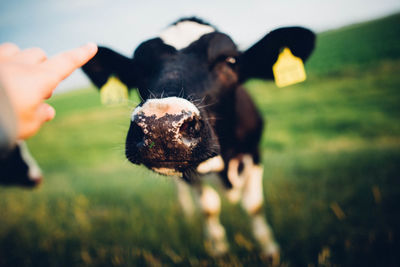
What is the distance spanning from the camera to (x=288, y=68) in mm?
2314

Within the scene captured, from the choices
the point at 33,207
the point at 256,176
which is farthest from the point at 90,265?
the point at 33,207

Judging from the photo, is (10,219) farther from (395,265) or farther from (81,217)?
(395,265)

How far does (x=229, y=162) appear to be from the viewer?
2703 mm

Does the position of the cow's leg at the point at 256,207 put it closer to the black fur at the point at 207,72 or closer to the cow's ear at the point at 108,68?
the black fur at the point at 207,72

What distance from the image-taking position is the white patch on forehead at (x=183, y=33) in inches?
89.9

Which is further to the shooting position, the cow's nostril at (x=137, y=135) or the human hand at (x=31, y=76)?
the cow's nostril at (x=137, y=135)

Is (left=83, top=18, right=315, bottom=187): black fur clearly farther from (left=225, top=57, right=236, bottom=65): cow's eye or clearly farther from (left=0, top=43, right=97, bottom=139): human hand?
(left=0, top=43, right=97, bottom=139): human hand

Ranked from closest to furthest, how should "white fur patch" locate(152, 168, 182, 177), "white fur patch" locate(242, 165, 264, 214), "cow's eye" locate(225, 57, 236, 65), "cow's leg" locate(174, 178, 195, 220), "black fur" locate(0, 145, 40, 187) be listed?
"white fur patch" locate(152, 168, 182, 177) < "cow's eye" locate(225, 57, 236, 65) < "white fur patch" locate(242, 165, 264, 214) < "black fur" locate(0, 145, 40, 187) < "cow's leg" locate(174, 178, 195, 220)

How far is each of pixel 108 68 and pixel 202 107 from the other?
1.36 m

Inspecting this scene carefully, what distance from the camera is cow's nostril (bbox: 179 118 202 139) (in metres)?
1.41

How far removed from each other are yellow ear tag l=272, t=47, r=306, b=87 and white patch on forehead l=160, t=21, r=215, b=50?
77 cm

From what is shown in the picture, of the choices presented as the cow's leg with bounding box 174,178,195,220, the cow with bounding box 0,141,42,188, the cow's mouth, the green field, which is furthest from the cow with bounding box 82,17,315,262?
the cow with bounding box 0,141,42,188

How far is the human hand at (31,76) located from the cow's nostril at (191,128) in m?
0.63

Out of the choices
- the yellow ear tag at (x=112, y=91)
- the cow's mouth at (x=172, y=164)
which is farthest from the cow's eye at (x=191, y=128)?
the yellow ear tag at (x=112, y=91)
